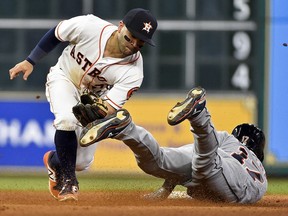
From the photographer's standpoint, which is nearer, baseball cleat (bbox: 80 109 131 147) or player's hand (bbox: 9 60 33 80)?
baseball cleat (bbox: 80 109 131 147)

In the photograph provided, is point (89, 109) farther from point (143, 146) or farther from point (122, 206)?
point (122, 206)

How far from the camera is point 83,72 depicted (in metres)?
7.36

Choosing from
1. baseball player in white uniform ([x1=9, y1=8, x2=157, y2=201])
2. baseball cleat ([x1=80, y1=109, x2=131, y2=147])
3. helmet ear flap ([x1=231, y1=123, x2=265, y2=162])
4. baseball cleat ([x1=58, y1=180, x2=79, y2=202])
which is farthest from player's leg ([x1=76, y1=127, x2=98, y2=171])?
helmet ear flap ([x1=231, y1=123, x2=265, y2=162])

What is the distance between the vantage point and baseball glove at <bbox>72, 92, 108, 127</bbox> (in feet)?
21.5

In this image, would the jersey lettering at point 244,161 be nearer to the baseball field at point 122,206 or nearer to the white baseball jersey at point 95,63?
the baseball field at point 122,206

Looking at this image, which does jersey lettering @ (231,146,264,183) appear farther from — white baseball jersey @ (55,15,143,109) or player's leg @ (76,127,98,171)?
player's leg @ (76,127,98,171)

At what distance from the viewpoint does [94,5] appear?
12.6m

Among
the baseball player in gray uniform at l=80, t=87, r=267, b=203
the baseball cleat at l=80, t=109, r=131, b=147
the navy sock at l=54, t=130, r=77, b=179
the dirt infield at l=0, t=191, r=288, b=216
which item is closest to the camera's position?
the dirt infield at l=0, t=191, r=288, b=216

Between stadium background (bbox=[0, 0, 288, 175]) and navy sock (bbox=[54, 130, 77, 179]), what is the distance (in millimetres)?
5321

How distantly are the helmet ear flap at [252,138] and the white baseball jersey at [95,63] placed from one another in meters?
0.93

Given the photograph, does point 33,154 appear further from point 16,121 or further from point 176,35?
point 176,35

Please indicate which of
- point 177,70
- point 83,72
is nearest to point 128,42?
point 83,72

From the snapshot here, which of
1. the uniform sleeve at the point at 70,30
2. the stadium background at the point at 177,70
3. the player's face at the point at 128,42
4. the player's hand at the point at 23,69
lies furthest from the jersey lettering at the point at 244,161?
the stadium background at the point at 177,70

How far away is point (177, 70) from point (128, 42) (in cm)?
564
